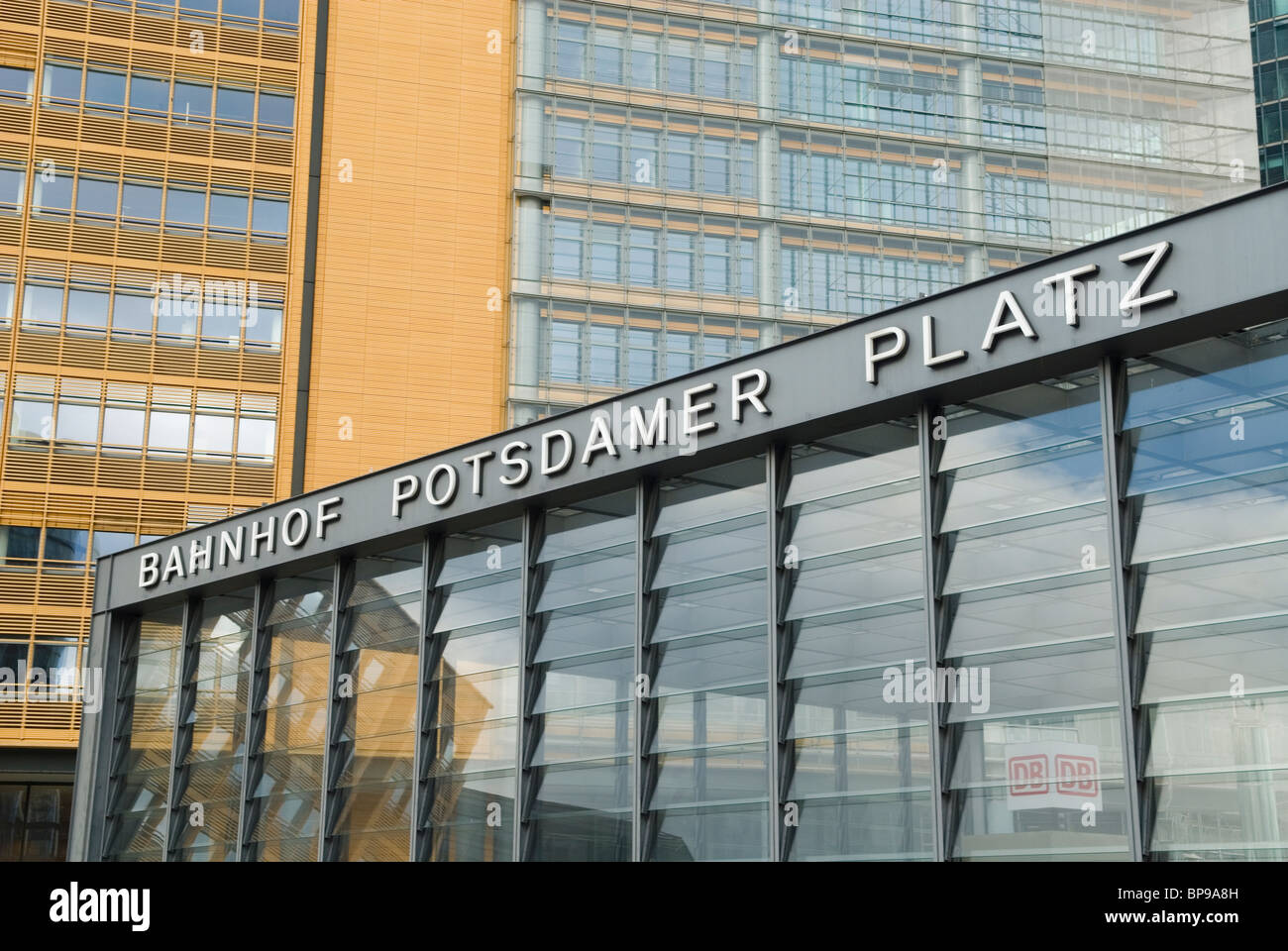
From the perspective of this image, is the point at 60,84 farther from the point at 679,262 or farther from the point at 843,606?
the point at 843,606

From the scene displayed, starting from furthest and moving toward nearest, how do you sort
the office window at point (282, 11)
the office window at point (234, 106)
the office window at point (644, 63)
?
the office window at point (644, 63) → the office window at point (282, 11) → the office window at point (234, 106)

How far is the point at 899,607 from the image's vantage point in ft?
49.4

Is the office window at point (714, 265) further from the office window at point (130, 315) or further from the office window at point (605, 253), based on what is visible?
the office window at point (130, 315)

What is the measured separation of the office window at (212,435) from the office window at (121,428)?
1789 millimetres

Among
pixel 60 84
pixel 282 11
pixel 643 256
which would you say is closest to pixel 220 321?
pixel 60 84

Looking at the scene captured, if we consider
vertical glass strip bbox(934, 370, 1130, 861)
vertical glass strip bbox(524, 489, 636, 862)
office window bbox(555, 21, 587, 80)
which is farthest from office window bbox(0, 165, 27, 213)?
vertical glass strip bbox(934, 370, 1130, 861)

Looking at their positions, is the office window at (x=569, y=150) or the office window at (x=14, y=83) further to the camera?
the office window at (x=569, y=150)

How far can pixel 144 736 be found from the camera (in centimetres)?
2455

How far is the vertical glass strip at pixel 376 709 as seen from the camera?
784 inches

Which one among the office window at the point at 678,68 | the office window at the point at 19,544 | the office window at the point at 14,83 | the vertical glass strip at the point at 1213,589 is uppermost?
the office window at the point at 678,68

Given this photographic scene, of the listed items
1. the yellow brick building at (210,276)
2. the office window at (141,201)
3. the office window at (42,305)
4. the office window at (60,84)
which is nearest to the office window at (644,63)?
the yellow brick building at (210,276)

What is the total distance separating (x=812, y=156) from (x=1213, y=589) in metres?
49.1

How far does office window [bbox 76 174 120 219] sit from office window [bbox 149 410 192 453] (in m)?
7.13
